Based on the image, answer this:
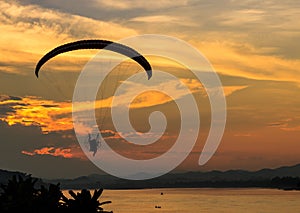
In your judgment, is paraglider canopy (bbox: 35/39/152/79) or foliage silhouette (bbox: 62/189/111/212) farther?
paraglider canopy (bbox: 35/39/152/79)

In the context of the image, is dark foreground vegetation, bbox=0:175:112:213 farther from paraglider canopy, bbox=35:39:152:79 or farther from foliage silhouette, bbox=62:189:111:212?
paraglider canopy, bbox=35:39:152:79

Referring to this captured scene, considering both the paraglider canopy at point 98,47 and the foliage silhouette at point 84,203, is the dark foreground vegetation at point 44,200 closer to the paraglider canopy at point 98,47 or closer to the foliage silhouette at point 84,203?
the foliage silhouette at point 84,203

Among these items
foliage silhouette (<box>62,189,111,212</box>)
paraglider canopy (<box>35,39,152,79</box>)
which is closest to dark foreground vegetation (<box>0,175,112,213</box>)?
foliage silhouette (<box>62,189,111,212</box>)

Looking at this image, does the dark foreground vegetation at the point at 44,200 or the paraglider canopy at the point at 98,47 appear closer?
the dark foreground vegetation at the point at 44,200

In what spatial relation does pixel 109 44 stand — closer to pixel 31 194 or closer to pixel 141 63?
pixel 141 63

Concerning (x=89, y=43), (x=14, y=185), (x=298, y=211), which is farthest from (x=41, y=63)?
(x=298, y=211)

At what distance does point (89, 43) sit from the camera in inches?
2325

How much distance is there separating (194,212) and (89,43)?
471 ft

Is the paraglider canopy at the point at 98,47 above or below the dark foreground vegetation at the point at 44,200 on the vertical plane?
above

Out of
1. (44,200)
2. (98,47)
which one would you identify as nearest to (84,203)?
(44,200)

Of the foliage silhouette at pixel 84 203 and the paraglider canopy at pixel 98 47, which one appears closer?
the foliage silhouette at pixel 84 203

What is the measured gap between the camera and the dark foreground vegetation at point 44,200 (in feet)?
142

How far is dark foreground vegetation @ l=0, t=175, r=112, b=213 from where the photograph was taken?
4319cm

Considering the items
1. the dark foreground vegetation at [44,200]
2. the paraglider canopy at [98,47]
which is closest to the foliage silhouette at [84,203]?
the dark foreground vegetation at [44,200]
